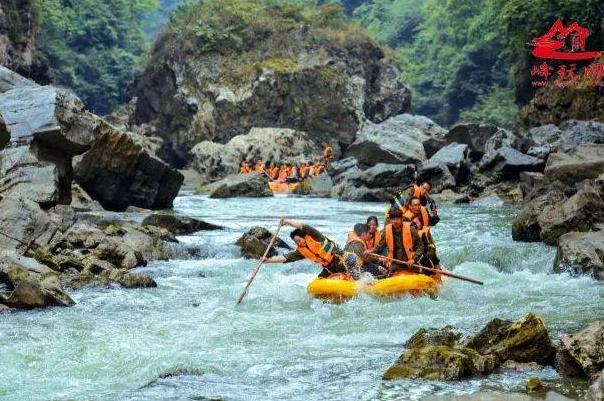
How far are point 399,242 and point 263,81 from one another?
28878 millimetres

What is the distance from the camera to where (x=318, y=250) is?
392 inches

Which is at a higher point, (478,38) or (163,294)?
(478,38)

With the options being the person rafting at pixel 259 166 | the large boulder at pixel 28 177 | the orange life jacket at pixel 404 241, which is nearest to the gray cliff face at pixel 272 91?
the person rafting at pixel 259 166

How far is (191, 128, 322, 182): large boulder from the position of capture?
33469 mm

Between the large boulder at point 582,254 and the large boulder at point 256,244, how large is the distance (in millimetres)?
4499

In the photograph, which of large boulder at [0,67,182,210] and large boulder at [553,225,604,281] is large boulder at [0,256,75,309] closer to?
→ large boulder at [0,67,182,210]

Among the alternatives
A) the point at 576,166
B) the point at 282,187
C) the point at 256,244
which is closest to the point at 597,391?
the point at 256,244

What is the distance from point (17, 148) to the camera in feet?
43.2

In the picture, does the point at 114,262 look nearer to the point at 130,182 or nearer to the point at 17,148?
the point at 17,148

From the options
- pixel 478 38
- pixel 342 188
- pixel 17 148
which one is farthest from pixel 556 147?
pixel 478 38

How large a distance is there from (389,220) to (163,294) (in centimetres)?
300

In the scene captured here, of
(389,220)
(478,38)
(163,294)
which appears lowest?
(163,294)

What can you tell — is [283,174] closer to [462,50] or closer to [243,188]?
[243,188]

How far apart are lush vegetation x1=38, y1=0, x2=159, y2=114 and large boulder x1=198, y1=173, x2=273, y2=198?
2976 centimetres
